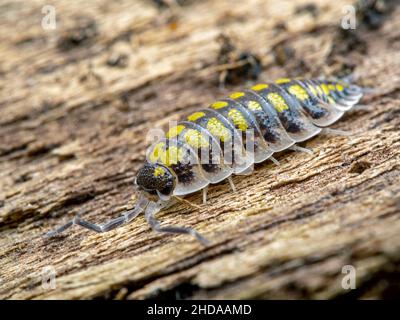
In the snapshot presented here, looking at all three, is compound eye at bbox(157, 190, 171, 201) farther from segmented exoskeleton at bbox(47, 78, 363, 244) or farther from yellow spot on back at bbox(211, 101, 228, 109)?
yellow spot on back at bbox(211, 101, 228, 109)

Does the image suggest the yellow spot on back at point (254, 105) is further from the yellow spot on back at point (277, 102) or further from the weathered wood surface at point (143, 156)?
the weathered wood surface at point (143, 156)

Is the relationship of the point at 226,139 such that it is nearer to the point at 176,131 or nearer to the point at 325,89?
the point at 176,131

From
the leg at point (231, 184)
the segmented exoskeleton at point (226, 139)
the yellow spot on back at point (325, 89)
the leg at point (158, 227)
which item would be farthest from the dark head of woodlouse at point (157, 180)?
the yellow spot on back at point (325, 89)

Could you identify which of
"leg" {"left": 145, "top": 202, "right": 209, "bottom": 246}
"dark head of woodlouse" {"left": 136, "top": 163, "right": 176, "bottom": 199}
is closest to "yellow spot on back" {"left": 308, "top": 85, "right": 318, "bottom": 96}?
"dark head of woodlouse" {"left": 136, "top": 163, "right": 176, "bottom": 199}

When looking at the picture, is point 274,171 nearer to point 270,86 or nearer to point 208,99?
point 270,86

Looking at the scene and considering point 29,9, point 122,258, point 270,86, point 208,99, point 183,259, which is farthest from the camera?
point 29,9

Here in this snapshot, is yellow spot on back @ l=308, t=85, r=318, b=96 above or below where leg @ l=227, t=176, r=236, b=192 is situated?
above
